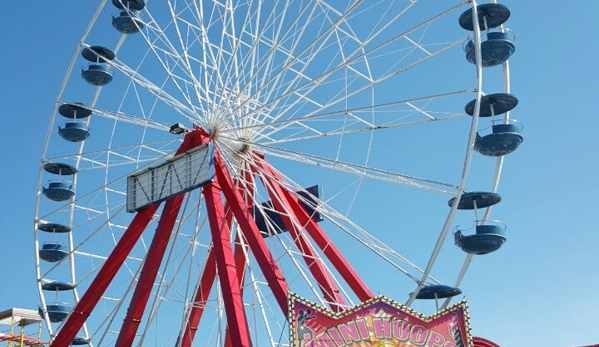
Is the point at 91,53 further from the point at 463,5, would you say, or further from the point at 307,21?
the point at 463,5

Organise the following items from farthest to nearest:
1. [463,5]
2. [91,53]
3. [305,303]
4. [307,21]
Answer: [91,53] → [307,21] → [463,5] → [305,303]

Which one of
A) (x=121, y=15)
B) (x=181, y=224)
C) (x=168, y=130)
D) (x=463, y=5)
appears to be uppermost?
(x=121, y=15)

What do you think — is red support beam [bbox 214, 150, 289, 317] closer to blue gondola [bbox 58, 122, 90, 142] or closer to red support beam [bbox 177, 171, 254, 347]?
red support beam [bbox 177, 171, 254, 347]

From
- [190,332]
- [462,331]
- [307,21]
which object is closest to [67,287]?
[190,332]

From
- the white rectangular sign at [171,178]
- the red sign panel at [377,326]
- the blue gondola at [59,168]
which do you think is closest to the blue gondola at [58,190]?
the blue gondola at [59,168]

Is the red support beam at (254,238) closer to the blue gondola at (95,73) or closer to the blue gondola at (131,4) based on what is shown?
the blue gondola at (95,73)

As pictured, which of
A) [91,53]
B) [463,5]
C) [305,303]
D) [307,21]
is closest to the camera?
[305,303]

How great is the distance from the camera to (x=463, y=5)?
61.6 ft

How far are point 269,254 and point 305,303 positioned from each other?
2174mm

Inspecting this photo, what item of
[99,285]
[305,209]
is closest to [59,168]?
[99,285]

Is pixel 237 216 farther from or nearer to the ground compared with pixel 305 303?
farther from the ground

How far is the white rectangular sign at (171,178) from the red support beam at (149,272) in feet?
1.08

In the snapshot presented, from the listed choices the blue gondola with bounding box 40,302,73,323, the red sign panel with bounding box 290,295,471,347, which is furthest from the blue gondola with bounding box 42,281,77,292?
the red sign panel with bounding box 290,295,471,347

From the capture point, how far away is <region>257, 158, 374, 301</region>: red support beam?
20.1 metres
